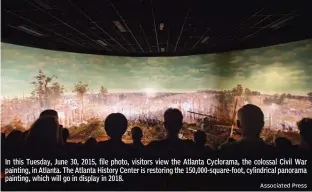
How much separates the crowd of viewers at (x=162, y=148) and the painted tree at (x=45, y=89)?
4246 mm

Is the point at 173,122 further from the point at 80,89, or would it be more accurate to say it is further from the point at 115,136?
the point at 80,89

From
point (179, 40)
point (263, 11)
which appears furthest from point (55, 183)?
point (179, 40)

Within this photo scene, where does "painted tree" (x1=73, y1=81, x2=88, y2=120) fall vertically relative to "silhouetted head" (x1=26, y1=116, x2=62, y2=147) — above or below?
above

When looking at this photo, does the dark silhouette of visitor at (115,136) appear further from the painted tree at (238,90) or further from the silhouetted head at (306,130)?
the painted tree at (238,90)

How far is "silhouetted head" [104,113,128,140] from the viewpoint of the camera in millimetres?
2115

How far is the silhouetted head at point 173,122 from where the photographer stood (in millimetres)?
2102

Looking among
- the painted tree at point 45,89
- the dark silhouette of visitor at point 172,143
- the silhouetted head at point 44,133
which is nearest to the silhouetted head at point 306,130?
the dark silhouette of visitor at point 172,143

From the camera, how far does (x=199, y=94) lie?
7.17m

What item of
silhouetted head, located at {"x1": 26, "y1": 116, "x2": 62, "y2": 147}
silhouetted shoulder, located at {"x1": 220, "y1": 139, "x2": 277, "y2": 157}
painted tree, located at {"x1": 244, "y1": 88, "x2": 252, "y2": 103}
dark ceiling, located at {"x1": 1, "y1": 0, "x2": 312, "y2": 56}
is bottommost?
silhouetted shoulder, located at {"x1": 220, "y1": 139, "x2": 277, "y2": 157}

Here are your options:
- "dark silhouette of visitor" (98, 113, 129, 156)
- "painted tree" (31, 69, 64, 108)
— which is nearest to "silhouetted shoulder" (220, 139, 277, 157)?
"dark silhouette of visitor" (98, 113, 129, 156)

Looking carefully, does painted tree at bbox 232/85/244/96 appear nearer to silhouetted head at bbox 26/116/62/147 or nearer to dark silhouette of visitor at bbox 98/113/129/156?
dark silhouette of visitor at bbox 98/113/129/156

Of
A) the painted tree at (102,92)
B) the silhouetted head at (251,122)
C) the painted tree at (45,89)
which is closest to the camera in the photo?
the silhouetted head at (251,122)

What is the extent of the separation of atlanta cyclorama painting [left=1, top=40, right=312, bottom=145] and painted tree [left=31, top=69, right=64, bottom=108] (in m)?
0.02

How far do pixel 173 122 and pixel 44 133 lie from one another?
49.0 inches
